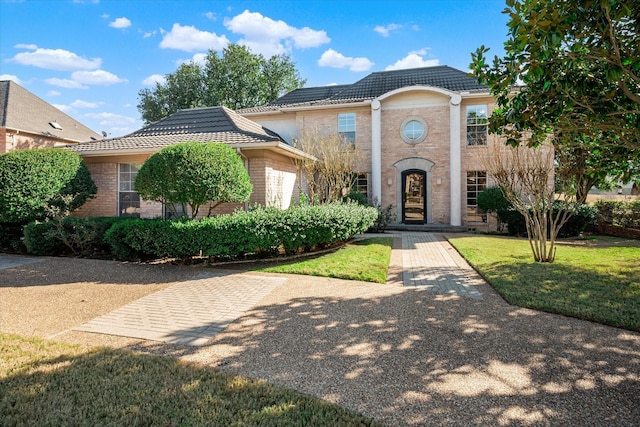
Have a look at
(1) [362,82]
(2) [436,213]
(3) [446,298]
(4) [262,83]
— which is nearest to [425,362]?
(3) [446,298]

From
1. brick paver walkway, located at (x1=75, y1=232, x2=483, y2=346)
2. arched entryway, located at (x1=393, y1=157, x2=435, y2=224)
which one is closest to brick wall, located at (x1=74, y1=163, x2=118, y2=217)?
brick paver walkway, located at (x1=75, y1=232, x2=483, y2=346)

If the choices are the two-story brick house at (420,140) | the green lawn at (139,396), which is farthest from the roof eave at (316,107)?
the green lawn at (139,396)

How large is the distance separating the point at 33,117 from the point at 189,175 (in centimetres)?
1972

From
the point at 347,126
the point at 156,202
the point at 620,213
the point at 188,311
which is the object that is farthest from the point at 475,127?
the point at 188,311

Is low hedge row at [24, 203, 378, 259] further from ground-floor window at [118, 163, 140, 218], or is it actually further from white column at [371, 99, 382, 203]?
white column at [371, 99, 382, 203]

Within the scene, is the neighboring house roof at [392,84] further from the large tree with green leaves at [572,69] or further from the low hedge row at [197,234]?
the large tree with green leaves at [572,69]

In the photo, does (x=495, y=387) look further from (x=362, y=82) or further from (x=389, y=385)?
(x=362, y=82)

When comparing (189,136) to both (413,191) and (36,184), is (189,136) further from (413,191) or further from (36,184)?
Result: (413,191)

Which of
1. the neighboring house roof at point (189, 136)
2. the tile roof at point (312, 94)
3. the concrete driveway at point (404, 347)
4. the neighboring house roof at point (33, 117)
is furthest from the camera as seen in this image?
the tile roof at point (312, 94)

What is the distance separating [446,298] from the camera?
5.96 meters

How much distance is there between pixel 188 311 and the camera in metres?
5.32

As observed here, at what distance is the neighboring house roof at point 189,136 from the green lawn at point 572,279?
689 centimetres

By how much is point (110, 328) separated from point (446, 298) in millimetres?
5249

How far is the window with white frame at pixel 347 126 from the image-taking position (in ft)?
60.6
